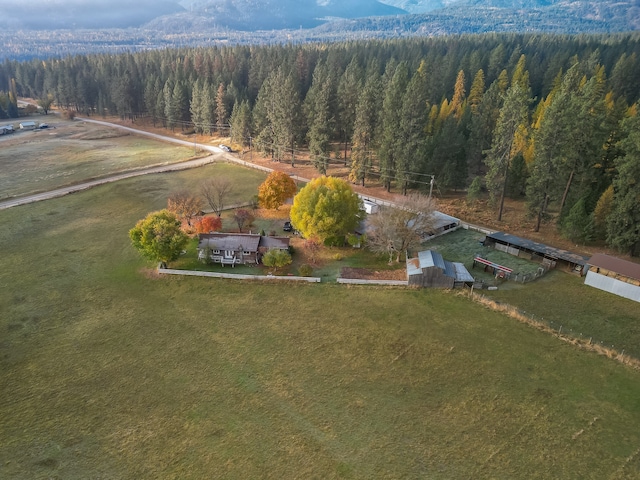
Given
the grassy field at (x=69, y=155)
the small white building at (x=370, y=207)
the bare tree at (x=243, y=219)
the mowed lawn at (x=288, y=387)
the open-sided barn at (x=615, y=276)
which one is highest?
the open-sided barn at (x=615, y=276)

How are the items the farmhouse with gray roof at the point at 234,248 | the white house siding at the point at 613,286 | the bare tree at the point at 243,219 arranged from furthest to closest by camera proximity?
the bare tree at the point at 243,219
the farmhouse with gray roof at the point at 234,248
the white house siding at the point at 613,286

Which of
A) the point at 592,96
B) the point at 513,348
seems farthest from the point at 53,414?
the point at 592,96

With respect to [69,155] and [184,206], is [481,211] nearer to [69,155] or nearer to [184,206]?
[184,206]

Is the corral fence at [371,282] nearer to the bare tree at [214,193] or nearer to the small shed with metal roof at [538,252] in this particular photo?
the small shed with metal roof at [538,252]

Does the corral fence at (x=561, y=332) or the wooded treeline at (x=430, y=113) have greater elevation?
the wooded treeline at (x=430, y=113)

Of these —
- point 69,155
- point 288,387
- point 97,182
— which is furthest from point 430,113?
point 69,155

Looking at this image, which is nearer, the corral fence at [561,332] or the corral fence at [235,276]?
the corral fence at [561,332]

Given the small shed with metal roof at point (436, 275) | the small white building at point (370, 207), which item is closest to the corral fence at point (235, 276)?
the small shed with metal roof at point (436, 275)
